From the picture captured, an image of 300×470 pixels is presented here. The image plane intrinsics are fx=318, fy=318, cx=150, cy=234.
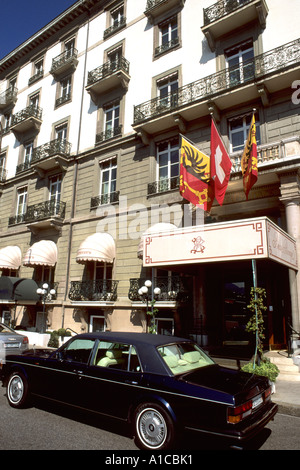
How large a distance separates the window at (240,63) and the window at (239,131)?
1.63 m

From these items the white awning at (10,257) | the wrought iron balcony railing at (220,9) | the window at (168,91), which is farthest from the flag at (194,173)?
the white awning at (10,257)

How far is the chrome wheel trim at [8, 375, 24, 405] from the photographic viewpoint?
649cm

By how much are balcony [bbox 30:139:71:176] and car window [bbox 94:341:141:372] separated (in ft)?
56.6

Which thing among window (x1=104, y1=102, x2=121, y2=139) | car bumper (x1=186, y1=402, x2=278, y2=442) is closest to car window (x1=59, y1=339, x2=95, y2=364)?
car bumper (x1=186, y1=402, x2=278, y2=442)

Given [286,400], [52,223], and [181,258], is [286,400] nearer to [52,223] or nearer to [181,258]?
[181,258]

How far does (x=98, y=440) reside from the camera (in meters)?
4.93

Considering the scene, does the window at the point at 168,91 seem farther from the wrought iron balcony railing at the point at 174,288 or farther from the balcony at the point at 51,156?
the wrought iron balcony railing at the point at 174,288

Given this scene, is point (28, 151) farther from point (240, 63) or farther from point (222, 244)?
point (222, 244)

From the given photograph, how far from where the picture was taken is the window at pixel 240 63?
14527mm

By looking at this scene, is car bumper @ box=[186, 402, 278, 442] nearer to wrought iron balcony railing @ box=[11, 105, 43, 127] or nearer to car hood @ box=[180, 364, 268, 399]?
car hood @ box=[180, 364, 268, 399]

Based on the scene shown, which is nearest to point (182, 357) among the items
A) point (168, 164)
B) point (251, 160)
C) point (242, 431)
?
point (242, 431)

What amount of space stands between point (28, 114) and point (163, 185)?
14.0 metres

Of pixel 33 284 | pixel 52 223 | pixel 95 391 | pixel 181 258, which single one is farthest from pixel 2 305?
pixel 95 391

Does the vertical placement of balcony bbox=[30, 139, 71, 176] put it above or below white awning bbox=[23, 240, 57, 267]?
above
